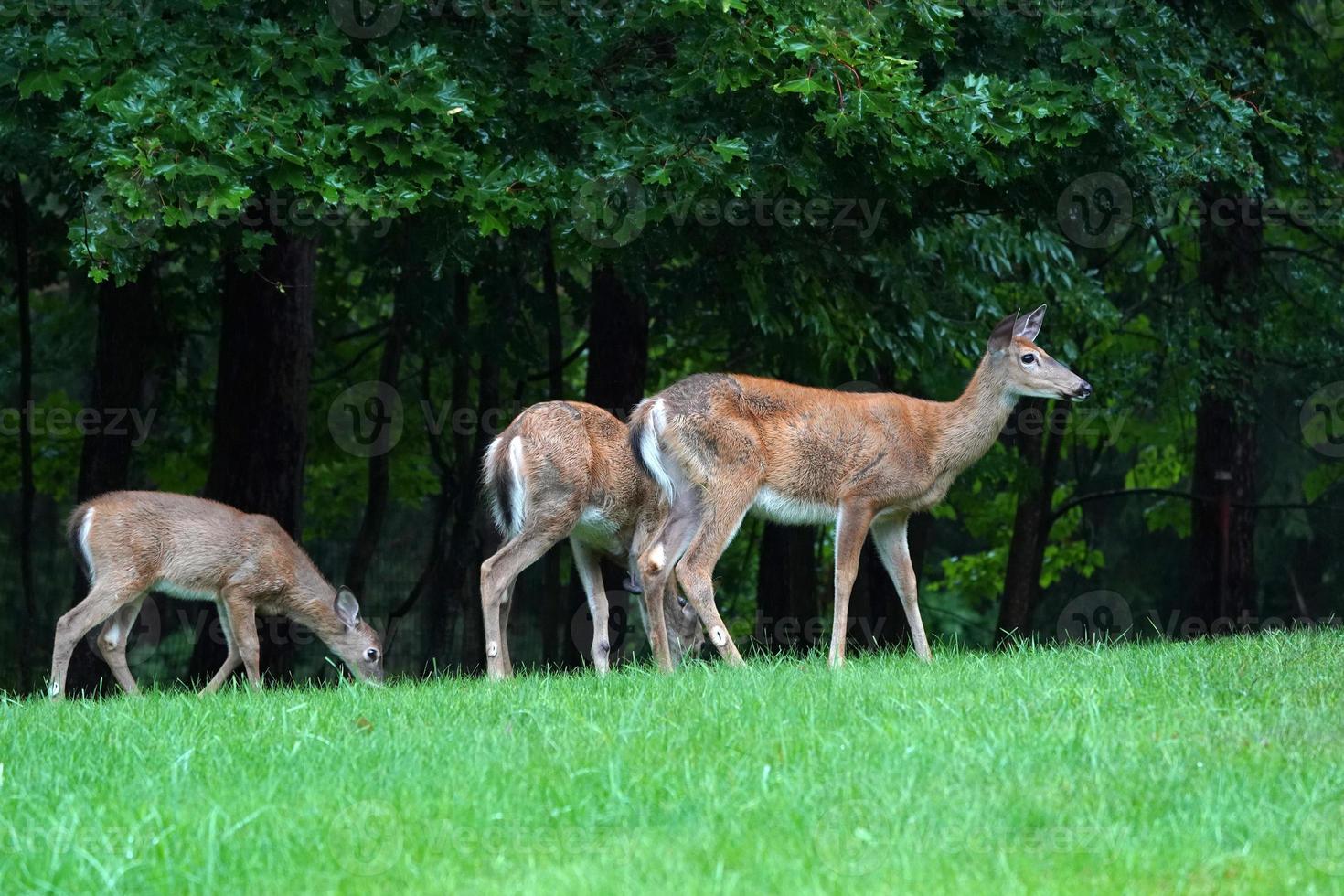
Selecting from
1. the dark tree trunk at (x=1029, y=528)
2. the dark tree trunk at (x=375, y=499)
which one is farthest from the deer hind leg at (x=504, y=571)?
the dark tree trunk at (x=1029, y=528)

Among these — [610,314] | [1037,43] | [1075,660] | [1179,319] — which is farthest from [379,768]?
[1179,319]

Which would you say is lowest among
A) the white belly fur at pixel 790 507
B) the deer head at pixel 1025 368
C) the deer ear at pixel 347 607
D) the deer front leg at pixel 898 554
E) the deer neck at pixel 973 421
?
the deer ear at pixel 347 607

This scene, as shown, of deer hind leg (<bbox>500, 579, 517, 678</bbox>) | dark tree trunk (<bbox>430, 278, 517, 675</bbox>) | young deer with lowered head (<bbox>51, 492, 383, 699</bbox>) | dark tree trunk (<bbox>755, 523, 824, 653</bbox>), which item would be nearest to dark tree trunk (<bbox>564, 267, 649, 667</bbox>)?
dark tree trunk (<bbox>430, 278, 517, 675</bbox>)

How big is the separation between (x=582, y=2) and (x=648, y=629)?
4416 mm

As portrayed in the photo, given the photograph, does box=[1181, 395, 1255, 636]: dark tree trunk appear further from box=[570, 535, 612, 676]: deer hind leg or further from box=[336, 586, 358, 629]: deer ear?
box=[336, 586, 358, 629]: deer ear

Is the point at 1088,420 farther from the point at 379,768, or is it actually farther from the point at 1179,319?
the point at 379,768

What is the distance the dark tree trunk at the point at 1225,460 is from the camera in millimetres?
16578

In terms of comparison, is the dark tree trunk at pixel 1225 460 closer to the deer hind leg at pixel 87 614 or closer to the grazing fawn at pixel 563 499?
the grazing fawn at pixel 563 499

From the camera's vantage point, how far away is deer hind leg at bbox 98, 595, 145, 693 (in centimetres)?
1200

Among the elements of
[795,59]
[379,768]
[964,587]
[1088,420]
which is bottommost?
[964,587]

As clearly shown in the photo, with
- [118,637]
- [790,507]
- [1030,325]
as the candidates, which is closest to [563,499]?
[790,507]

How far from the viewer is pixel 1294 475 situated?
22.2m

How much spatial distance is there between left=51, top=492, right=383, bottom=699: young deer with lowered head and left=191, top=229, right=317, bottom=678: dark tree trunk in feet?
3.69

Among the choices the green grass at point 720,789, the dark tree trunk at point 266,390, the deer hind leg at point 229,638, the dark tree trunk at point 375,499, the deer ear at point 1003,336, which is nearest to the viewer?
the green grass at point 720,789
